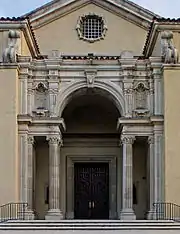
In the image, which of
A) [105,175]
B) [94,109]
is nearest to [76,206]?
[105,175]

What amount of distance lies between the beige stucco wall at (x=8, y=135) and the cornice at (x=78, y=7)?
8239mm

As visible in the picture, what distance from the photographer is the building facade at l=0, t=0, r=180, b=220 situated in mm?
29875

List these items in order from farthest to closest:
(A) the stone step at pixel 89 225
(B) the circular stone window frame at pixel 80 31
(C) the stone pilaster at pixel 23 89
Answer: (B) the circular stone window frame at pixel 80 31 < (C) the stone pilaster at pixel 23 89 < (A) the stone step at pixel 89 225

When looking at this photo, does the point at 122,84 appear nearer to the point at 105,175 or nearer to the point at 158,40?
the point at 158,40

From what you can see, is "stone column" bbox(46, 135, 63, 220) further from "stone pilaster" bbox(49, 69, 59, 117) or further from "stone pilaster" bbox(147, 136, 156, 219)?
"stone pilaster" bbox(147, 136, 156, 219)

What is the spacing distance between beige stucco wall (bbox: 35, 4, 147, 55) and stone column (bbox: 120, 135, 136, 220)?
7.80 metres

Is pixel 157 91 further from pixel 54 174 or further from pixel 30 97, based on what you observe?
pixel 54 174

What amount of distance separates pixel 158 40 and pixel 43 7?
8.32 meters

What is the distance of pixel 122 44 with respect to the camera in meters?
38.0

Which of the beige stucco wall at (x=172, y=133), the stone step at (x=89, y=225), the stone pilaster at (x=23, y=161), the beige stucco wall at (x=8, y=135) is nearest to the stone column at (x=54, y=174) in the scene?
the stone pilaster at (x=23, y=161)

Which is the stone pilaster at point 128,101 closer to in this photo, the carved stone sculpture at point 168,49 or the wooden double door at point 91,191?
the carved stone sculpture at point 168,49

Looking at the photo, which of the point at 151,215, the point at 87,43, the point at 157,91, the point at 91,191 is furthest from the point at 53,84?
the point at 87,43

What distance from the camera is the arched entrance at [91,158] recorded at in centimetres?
3456

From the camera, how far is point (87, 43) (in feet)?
123
